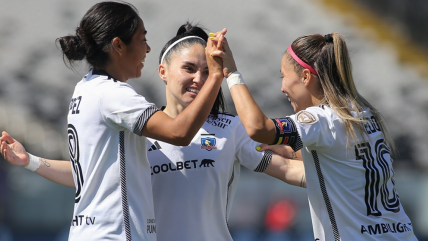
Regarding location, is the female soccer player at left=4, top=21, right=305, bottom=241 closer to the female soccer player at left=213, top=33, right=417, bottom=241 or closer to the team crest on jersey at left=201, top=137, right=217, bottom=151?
the team crest on jersey at left=201, top=137, right=217, bottom=151

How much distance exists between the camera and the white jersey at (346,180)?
2.69 metres

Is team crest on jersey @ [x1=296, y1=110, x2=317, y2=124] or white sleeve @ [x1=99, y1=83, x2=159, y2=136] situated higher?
white sleeve @ [x1=99, y1=83, x2=159, y2=136]

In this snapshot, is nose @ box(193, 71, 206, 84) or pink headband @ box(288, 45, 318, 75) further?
nose @ box(193, 71, 206, 84)

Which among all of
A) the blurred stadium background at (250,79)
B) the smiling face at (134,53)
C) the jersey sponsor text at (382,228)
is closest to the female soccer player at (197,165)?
the smiling face at (134,53)

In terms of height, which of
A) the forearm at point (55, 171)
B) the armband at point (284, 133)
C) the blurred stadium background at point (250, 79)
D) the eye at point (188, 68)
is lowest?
the armband at point (284, 133)

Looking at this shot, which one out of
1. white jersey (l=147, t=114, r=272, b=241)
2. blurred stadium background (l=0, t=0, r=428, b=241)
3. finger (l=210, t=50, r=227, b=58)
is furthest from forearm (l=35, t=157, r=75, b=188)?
blurred stadium background (l=0, t=0, r=428, b=241)

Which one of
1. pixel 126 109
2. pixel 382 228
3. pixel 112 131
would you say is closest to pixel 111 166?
pixel 112 131

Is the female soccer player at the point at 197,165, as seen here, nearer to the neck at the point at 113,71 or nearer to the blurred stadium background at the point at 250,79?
the neck at the point at 113,71

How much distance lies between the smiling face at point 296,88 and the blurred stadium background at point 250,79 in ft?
9.38

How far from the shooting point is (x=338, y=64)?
2.81m

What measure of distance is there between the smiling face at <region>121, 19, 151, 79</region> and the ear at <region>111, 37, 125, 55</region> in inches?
1.0

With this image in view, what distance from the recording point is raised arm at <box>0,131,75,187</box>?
122 inches

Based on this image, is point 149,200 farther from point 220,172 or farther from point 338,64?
point 338,64

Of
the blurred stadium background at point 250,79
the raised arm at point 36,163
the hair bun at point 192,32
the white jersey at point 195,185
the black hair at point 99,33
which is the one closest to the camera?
the black hair at point 99,33
